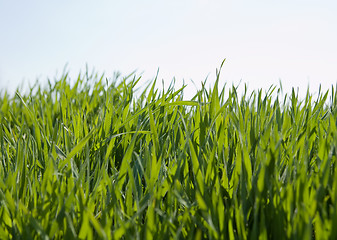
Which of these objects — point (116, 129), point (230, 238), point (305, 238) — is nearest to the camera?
point (305, 238)

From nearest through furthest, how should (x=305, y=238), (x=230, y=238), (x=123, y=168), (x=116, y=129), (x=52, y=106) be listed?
1. (x=305, y=238)
2. (x=230, y=238)
3. (x=123, y=168)
4. (x=116, y=129)
5. (x=52, y=106)

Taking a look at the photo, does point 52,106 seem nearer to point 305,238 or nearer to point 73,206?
point 73,206

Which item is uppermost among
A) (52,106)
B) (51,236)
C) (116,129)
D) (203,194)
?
(52,106)

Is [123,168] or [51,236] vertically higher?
[123,168]

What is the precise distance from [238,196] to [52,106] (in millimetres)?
1322

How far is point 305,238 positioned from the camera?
1.73 feet

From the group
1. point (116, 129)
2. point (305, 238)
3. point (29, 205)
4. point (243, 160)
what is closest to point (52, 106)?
point (116, 129)

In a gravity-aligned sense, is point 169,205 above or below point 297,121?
below

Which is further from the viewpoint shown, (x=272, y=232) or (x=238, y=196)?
(x=238, y=196)

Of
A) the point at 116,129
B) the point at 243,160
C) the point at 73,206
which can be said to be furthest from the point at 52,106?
the point at 243,160

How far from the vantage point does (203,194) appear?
28.5 inches

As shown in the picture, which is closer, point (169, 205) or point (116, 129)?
point (169, 205)

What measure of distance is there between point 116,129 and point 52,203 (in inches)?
15.4

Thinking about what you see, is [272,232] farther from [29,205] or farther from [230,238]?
[29,205]
